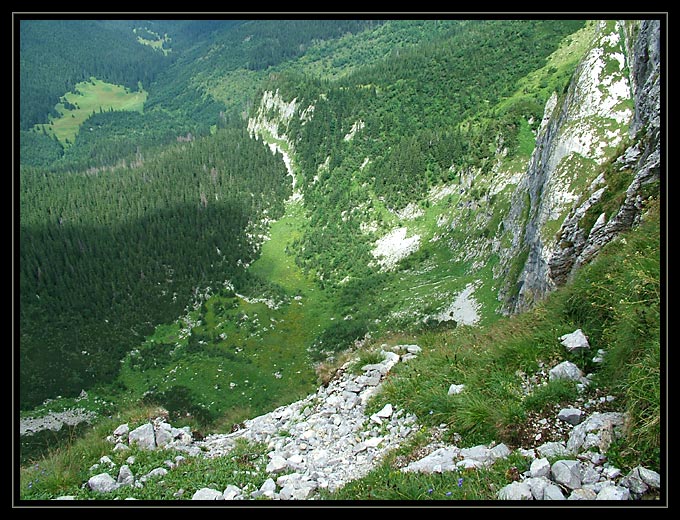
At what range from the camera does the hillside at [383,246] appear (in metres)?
8.20

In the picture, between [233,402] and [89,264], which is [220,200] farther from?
[233,402]

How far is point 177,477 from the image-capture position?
25.3 feet

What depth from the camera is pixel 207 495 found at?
6.69 m

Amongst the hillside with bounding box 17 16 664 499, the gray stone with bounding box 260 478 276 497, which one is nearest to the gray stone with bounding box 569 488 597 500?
the hillside with bounding box 17 16 664 499

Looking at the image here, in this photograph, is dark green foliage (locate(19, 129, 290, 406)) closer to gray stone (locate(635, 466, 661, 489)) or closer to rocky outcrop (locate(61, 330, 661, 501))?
rocky outcrop (locate(61, 330, 661, 501))

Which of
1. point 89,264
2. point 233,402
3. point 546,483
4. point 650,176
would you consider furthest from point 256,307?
point 546,483

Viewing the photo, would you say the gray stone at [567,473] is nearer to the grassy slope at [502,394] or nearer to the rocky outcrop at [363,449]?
the rocky outcrop at [363,449]

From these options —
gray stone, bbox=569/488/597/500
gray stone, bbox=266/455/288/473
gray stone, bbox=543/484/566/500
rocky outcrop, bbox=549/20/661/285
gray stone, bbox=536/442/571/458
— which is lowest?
gray stone, bbox=569/488/597/500

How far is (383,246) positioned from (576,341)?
200 feet

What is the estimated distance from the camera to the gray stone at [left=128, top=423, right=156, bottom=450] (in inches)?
381

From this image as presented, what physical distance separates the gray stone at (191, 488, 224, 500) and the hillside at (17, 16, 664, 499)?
2405 mm

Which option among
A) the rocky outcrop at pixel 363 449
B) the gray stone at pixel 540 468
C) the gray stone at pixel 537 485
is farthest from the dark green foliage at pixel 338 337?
the gray stone at pixel 537 485

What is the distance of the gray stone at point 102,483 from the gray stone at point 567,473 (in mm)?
7090
